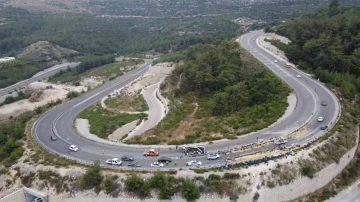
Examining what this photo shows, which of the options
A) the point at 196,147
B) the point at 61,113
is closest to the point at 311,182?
the point at 196,147

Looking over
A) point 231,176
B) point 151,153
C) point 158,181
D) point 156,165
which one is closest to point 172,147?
point 151,153

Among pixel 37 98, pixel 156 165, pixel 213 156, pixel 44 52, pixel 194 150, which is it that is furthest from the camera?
pixel 44 52

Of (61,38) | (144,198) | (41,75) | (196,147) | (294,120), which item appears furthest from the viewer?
(61,38)

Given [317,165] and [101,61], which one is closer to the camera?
[317,165]

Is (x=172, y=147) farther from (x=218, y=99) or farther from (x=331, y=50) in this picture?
(x=331, y=50)

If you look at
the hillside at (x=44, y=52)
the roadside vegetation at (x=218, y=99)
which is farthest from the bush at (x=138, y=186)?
the hillside at (x=44, y=52)

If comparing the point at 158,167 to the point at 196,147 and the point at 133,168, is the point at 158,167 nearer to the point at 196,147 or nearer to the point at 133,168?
the point at 133,168

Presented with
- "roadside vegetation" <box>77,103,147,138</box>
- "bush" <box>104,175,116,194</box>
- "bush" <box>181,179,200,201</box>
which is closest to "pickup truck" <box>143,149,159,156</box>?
"bush" <box>104,175,116,194</box>
